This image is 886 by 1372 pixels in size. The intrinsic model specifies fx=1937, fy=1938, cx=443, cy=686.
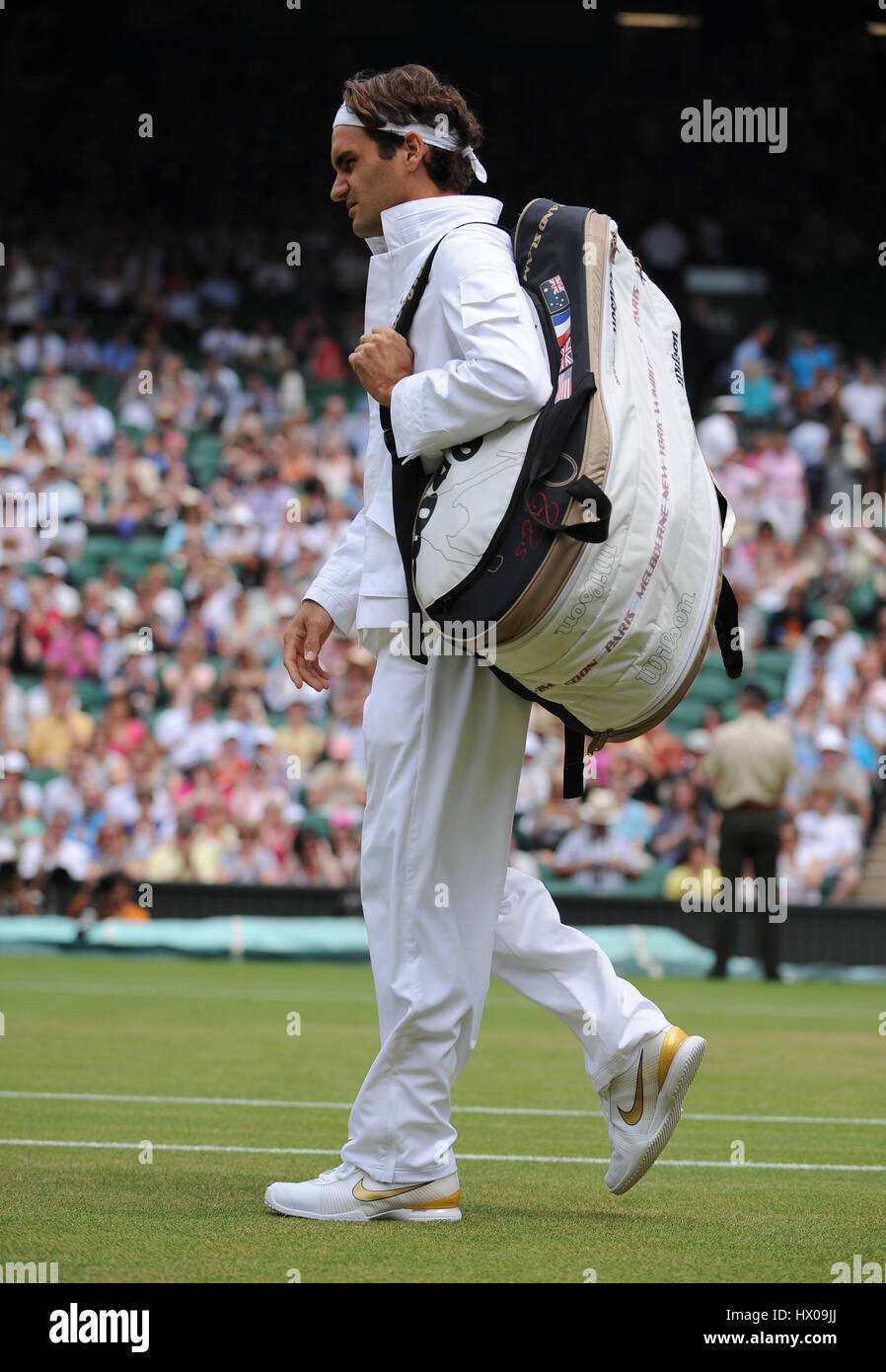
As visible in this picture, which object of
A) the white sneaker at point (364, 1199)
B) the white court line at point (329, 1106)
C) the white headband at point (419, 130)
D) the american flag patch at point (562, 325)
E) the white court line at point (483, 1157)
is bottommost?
the white court line at point (329, 1106)

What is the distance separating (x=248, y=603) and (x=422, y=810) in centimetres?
1441

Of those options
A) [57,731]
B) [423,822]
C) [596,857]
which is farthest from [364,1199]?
[57,731]

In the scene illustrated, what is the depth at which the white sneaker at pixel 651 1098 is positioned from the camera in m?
4.30

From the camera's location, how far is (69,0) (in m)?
24.2

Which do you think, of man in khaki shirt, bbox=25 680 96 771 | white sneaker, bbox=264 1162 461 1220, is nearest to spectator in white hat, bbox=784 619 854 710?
man in khaki shirt, bbox=25 680 96 771

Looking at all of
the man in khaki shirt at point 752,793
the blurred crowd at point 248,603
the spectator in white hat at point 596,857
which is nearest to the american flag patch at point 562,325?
the man in khaki shirt at point 752,793

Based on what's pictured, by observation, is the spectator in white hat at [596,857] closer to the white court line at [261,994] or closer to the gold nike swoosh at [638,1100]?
the white court line at [261,994]

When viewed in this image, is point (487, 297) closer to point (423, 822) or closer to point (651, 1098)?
point (423, 822)

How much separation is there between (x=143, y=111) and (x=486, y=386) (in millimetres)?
23369

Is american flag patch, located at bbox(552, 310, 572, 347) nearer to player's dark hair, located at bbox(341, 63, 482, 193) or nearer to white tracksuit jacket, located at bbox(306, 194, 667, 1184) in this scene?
white tracksuit jacket, located at bbox(306, 194, 667, 1184)

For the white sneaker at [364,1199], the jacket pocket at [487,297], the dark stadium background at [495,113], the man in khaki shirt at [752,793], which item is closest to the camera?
the jacket pocket at [487,297]

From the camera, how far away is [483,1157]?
5.24 metres

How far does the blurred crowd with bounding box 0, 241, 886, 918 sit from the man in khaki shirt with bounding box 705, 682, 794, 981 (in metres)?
1.24

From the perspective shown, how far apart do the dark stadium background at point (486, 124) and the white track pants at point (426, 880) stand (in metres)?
20.5
